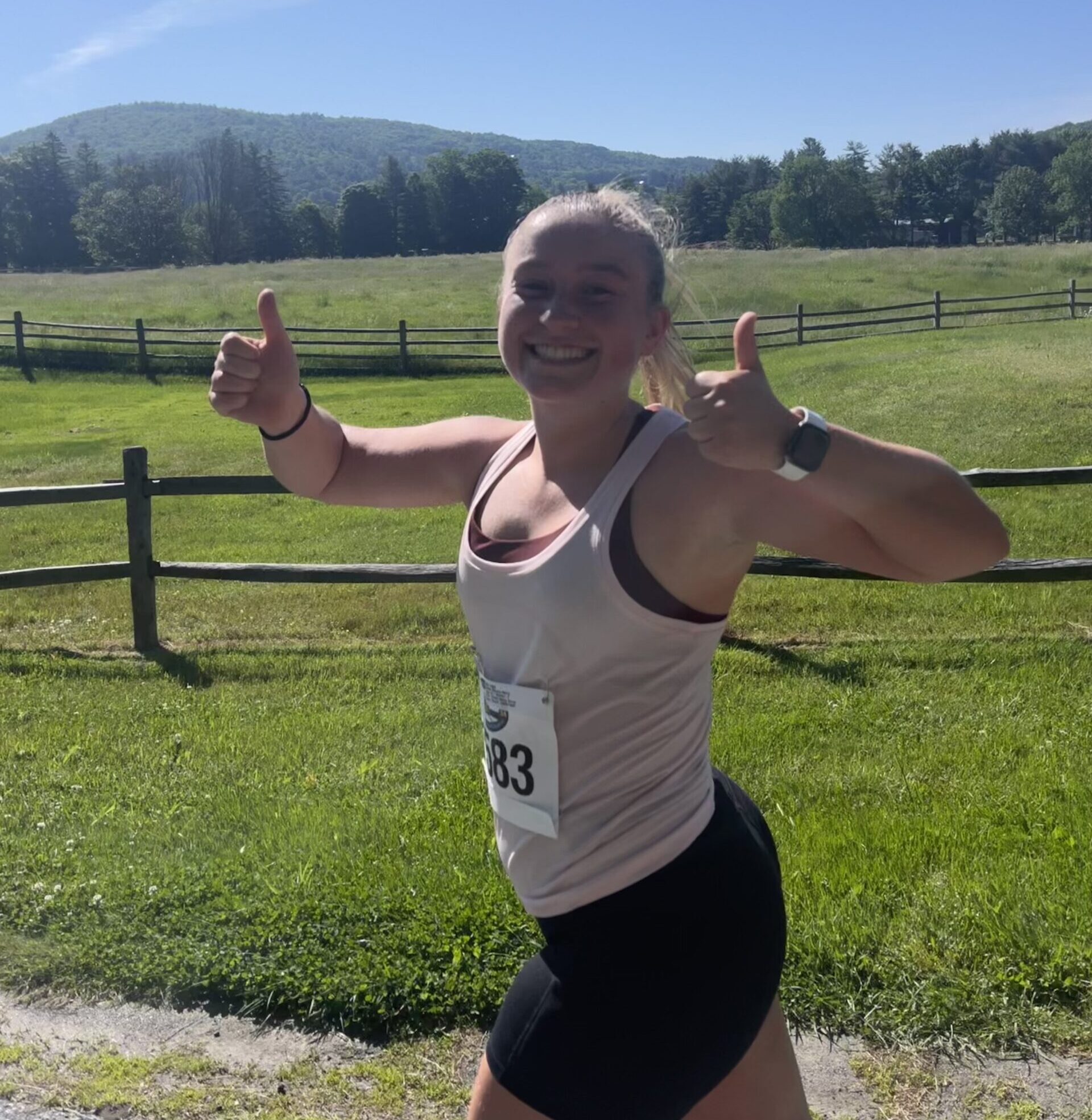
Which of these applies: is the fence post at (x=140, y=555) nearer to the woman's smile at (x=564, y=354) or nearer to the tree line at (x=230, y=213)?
the woman's smile at (x=564, y=354)

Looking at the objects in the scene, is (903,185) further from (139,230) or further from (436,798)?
(436,798)

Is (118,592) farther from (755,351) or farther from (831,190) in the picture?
(831,190)

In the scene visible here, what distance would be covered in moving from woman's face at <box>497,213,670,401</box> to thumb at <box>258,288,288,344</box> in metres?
0.55

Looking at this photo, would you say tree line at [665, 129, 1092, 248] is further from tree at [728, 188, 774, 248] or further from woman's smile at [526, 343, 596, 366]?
woman's smile at [526, 343, 596, 366]

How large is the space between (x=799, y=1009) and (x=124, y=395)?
26855mm

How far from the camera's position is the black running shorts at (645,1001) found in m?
1.75

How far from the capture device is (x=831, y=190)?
287 ft

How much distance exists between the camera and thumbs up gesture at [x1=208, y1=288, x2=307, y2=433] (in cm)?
219

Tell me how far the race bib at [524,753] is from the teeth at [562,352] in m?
0.50

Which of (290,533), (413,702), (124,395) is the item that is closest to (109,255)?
(124,395)

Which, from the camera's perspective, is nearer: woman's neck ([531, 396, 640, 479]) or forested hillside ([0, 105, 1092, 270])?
woman's neck ([531, 396, 640, 479])

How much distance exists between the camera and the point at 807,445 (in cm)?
152

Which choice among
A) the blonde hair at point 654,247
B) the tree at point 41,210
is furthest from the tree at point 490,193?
the blonde hair at point 654,247

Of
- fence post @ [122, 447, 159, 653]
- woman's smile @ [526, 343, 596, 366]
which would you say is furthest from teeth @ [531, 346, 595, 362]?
fence post @ [122, 447, 159, 653]
